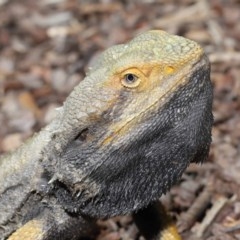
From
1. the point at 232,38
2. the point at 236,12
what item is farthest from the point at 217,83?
the point at 236,12

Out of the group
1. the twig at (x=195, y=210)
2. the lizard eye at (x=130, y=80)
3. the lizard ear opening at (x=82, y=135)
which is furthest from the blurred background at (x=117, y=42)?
the lizard eye at (x=130, y=80)

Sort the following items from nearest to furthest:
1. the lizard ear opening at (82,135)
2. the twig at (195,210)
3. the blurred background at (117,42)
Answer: the lizard ear opening at (82,135) → the twig at (195,210) → the blurred background at (117,42)

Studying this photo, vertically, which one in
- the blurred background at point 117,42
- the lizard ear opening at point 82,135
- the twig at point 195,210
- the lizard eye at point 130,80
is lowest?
the twig at point 195,210

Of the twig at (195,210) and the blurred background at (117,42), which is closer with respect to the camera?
the twig at (195,210)

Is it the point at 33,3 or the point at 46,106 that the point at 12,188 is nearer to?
the point at 46,106

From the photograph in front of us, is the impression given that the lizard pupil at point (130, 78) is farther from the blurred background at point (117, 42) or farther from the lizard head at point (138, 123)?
the blurred background at point (117, 42)

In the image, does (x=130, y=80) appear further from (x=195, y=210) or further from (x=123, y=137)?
(x=195, y=210)
